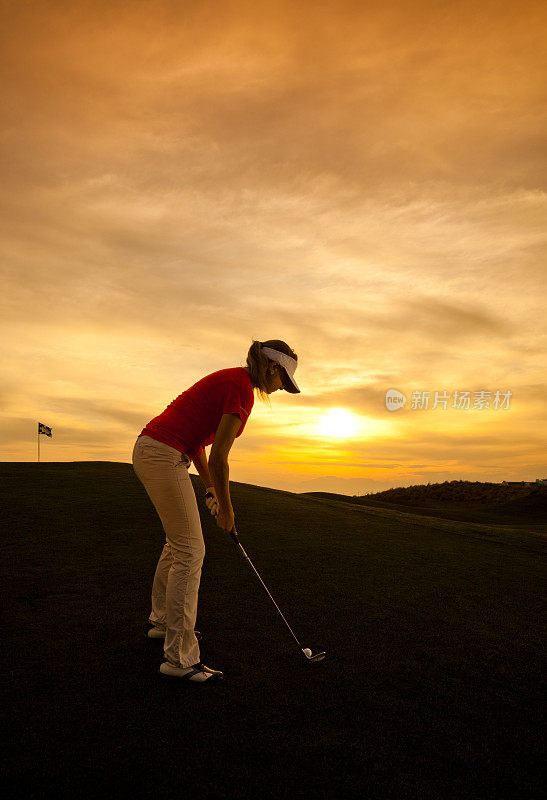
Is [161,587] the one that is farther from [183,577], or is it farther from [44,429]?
[44,429]

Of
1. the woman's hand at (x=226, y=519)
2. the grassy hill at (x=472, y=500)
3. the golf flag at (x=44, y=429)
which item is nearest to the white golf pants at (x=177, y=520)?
the woman's hand at (x=226, y=519)

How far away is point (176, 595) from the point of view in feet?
12.3

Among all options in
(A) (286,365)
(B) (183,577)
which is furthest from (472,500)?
(B) (183,577)

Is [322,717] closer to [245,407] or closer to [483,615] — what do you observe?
[245,407]

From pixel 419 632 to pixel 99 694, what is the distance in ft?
9.30

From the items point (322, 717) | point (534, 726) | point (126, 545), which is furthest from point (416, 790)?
point (126, 545)

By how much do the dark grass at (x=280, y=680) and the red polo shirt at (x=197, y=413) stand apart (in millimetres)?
1680

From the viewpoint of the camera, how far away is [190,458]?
4.09 m

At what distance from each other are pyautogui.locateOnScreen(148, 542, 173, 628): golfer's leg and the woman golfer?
337 mm

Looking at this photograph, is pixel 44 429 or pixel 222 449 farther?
pixel 44 429

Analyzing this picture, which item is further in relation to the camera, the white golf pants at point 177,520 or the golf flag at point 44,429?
the golf flag at point 44,429

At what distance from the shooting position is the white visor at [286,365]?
4.00 meters

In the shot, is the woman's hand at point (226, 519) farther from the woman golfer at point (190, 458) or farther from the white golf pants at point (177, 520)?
the white golf pants at point (177, 520)

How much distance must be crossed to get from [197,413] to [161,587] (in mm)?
1571
